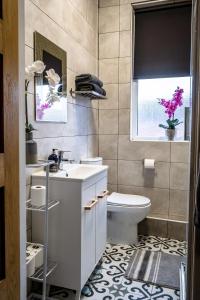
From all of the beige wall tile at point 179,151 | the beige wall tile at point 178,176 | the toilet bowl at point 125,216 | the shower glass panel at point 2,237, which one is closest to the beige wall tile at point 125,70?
the beige wall tile at point 179,151

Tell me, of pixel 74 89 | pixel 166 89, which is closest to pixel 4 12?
pixel 74 89

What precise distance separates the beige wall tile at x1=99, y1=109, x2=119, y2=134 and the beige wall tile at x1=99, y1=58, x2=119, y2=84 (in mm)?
366

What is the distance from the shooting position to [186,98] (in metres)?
2.94

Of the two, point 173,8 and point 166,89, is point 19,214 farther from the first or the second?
point 173,8

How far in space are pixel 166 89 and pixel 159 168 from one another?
0.96 metres

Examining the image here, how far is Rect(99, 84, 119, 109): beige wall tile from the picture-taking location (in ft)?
10.1

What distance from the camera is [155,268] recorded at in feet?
7.27

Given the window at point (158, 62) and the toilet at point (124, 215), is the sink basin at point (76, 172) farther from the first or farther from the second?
the window at point (158, 62)

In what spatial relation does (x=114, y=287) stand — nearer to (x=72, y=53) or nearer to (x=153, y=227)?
Answer: (x=153, y=227)

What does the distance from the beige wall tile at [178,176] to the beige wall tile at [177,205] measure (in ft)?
0.22

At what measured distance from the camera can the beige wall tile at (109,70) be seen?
9.99ft

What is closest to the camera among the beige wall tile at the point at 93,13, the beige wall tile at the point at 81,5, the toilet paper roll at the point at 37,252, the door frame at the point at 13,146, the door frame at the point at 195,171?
the door frame at the point at 13,146

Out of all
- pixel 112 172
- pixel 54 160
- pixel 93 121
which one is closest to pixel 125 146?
pixel 112 172

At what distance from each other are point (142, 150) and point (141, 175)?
30 centimetres
